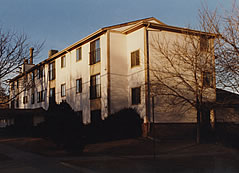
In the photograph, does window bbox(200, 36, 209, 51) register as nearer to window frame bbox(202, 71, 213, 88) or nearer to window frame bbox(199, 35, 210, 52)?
window frame bbox(199, 35, 210, 52)

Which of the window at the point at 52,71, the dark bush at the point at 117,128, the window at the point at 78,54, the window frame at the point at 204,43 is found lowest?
the dark bush at the point at 117,128

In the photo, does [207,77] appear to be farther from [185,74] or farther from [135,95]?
[135,95]

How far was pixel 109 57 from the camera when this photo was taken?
82.8 feet

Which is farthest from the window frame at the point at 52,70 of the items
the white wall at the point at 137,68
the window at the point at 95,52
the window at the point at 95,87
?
the white wall at the point at 137,68

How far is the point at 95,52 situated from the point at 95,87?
3.05 metres

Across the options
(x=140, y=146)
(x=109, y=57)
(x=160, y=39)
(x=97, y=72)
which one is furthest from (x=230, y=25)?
(x=97, y=72)

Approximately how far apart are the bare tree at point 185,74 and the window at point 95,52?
17.8 feet

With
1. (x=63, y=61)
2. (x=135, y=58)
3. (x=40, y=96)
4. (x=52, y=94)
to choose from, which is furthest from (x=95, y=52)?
(x=40, y=96)

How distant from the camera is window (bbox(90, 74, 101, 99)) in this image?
88.5 feet

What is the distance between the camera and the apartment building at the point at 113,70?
77.6 ft

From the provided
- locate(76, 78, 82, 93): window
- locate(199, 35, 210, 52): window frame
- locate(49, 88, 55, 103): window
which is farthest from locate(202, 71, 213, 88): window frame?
locate(49, 88, 55, 103): window

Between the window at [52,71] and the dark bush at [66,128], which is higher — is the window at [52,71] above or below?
above

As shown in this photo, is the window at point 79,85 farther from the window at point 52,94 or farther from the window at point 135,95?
A: the window at point 135,95

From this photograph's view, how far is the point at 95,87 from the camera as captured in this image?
27.3m
